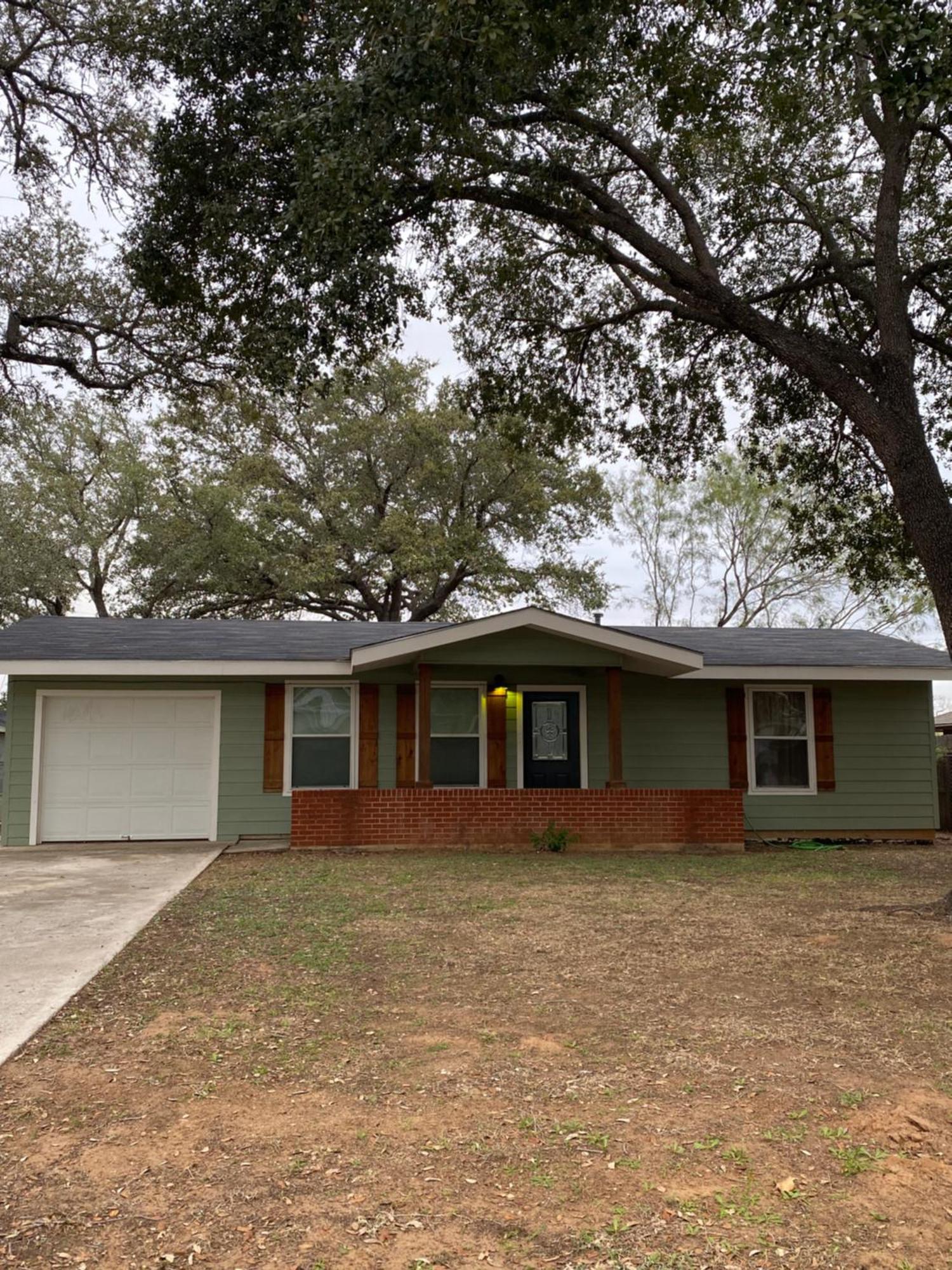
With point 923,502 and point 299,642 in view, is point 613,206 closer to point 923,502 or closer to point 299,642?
point 923,502

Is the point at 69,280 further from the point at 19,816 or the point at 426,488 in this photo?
the point at 426,488

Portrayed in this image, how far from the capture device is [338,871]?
899 centimetres

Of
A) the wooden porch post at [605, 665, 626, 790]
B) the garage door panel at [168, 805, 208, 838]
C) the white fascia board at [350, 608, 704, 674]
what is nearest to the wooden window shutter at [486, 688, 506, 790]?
the white fascia board at [350, 608, 704, 674]

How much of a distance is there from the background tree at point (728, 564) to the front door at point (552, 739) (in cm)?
1847

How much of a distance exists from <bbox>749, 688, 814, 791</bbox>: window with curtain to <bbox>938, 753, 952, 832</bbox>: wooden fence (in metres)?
3.86

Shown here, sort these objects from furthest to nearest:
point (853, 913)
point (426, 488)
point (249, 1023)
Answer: point (426, 488), point (853, 913), point (249, 1023)

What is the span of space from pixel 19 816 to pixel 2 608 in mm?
12224

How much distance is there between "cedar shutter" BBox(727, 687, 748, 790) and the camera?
12414 mm

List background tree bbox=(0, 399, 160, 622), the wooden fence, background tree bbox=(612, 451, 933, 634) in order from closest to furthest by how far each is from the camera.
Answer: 1. the wooden fence
2. background tree bbox=(0, 399, 160, 622)
3. background tree bbox=(612, 451, 933, 634)

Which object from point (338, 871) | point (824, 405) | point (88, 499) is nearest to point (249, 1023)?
point (338, 871)

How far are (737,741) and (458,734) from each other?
380 cm

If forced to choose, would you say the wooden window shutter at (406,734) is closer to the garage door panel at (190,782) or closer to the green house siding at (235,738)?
the green house siding at (235,738)

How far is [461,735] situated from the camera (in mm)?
12070

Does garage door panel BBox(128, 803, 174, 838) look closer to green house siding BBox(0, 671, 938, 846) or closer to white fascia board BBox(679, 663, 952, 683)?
green house siding BBox(0, 671, 938, 846)
